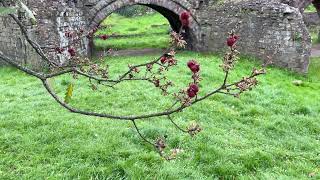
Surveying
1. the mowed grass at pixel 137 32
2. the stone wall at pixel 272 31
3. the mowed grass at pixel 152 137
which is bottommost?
the mowed grass at pixel 152 137

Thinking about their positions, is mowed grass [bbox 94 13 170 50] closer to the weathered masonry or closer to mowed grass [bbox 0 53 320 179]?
the weathered masonry

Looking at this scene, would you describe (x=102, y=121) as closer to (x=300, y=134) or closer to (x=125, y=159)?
(x=125, y=159)

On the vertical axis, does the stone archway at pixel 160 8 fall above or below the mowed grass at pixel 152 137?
above

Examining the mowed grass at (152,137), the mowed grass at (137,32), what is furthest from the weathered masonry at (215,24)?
the mowed grass at (152,137)

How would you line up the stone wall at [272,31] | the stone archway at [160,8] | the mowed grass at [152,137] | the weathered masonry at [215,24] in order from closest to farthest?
the mowed grass at [152,137]
the weathered masonry at [215,24]
the stone wall at [272,31]
the stone archway at [160,8]

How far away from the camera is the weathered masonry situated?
40.1 ft

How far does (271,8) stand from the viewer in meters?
13.0

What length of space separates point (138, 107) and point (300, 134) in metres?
2.87

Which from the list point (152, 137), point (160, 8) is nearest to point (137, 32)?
point (160, 8)

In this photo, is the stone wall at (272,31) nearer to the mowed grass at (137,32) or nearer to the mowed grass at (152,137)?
the mowed grass at (152,137)

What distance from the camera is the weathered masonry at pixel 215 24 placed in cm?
1222

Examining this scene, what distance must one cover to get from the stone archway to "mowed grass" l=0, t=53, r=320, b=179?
4.44m

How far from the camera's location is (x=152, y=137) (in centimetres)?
681

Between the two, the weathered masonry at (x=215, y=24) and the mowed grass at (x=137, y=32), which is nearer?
the weathered masonry at (x=215, y=24)
